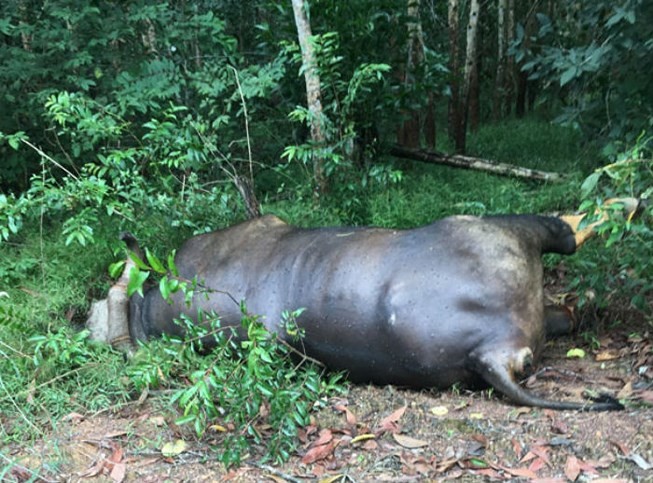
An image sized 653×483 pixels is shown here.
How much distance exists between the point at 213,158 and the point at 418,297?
2701 mm

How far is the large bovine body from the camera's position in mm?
2725

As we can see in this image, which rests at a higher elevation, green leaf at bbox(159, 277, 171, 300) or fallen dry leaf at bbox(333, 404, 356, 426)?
green leaf at bbox(159, 277, 171, 300)

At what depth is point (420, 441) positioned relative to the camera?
8.03ft

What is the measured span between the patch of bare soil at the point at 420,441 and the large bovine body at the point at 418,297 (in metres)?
0.14

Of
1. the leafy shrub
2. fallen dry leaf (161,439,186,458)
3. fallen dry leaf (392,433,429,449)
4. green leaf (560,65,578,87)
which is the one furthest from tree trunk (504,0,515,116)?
fallen dry leaf (161,439,186,458)

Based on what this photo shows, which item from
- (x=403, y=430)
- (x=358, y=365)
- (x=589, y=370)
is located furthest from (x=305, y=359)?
(x=589, y=370)

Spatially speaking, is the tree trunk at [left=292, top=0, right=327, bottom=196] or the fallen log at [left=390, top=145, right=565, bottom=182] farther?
the fallen log at [left=390, top=145, right=565, bottom=182]

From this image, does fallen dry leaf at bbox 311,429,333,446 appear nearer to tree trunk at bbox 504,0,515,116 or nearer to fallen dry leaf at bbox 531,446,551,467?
fallen dry leaf at bbox 531,446,551,467

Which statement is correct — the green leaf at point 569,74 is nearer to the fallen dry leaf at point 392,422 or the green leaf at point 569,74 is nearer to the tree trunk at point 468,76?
the fallen dry leaf at point 392,422

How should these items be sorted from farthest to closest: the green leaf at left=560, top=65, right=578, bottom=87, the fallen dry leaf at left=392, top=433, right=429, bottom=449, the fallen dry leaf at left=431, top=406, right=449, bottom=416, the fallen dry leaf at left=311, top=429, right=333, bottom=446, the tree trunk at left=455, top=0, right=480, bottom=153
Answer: the tree trunk at left=455, top=0, right=480, bottom=153
the green leaf at left=560, top=65, right=578, bottom=87
the fallen dry leaf at left=431, top=406, right=449, bottom=416
the fallen dry leaf at left=311, top=429, right=333, bottom=446
the fallen dry leaf at left=392, top=433, right=429, bottom=449

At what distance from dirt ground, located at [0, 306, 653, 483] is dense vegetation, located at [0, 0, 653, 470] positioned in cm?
16

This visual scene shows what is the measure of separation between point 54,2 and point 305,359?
13.1 feet

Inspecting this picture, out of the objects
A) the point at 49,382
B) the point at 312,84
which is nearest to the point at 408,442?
the point at 49,382

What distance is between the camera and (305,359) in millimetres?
3098
